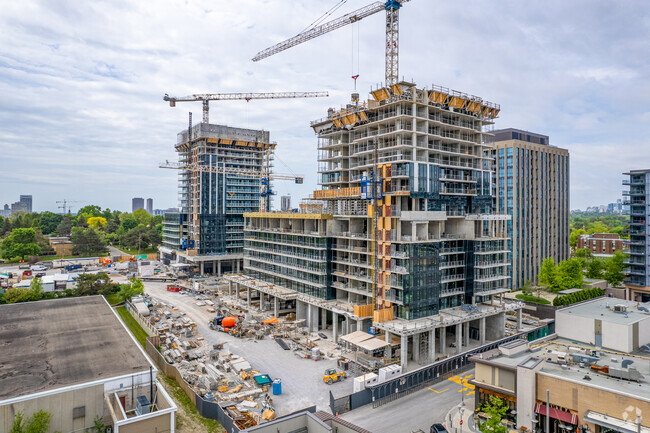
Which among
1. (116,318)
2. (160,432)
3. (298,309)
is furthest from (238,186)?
(160,432)

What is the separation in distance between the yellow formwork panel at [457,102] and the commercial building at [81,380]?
54.6 meters

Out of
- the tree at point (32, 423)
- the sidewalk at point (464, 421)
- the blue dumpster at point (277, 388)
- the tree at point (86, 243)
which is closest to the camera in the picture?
the tree at point (32, 423)

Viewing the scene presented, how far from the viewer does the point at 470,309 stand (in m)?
58.8

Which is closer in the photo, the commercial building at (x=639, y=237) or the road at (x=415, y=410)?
the road at (x=415, y=410)

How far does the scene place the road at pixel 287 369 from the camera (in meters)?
41.4

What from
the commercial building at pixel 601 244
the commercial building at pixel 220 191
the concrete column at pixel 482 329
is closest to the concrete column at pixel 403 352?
the concrete column at pixel 482 329

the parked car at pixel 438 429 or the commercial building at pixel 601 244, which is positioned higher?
the commercial building at pixel 601 244

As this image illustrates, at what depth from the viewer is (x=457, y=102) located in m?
62.6

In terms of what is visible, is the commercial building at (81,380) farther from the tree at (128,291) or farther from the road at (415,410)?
the tree at (128,291)

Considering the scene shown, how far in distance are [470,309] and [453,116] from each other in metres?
30.8

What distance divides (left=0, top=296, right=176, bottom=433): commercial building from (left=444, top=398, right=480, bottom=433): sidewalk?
24499 mm

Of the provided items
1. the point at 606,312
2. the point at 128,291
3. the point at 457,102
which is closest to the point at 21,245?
the point at 128,291

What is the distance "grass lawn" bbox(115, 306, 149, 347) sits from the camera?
6132cm

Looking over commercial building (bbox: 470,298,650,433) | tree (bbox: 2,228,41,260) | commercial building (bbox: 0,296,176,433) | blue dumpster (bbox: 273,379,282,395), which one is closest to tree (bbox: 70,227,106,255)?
tree (bbox: 2,228,41,260)
